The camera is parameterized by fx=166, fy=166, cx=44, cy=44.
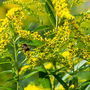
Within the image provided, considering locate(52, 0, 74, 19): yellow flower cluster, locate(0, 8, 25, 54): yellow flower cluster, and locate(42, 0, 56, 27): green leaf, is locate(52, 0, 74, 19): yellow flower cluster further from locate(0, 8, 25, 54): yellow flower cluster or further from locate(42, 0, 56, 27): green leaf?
locate(0, 8, 25, 54): yellow flower cluster

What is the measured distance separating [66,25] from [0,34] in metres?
0.34

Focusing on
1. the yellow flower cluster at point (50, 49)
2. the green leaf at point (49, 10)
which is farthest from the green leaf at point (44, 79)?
the green leaf at point (49, 10)

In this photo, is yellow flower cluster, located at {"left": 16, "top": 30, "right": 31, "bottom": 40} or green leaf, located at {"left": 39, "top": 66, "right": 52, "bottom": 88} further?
green leaf, located at {"left": 39, "top": 66, "right": 52, "bottom": 88}

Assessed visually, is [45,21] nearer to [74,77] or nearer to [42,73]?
[42,73]

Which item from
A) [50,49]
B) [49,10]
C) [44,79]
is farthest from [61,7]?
[44,79]

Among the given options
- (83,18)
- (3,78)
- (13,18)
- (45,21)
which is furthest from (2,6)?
(83,18)

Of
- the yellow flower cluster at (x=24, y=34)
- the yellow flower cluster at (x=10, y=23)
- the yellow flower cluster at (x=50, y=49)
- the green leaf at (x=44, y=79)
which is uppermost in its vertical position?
the yellow flower cluster at (x=10, y=23)

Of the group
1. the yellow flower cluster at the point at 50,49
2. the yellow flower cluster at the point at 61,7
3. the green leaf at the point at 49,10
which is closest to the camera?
the yellow flower cluster at the point at 50,49

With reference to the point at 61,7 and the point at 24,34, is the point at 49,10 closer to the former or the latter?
the point at 61,7

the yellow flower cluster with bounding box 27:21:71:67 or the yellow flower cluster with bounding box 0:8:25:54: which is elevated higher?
the yellow flower cluster with bounding box 0:8:25:54

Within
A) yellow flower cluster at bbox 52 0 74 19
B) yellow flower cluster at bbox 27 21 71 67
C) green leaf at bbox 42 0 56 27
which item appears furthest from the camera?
green leaf at bbox 42 0 56 27

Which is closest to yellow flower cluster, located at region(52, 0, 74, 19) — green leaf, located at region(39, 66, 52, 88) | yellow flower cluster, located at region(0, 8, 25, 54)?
yellow flower cluster, located at region(0, 8, 25, 54)

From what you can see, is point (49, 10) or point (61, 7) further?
point (49, 10)

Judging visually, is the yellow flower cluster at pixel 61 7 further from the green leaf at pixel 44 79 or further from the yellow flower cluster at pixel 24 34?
the green leaf at pixel 44 79
